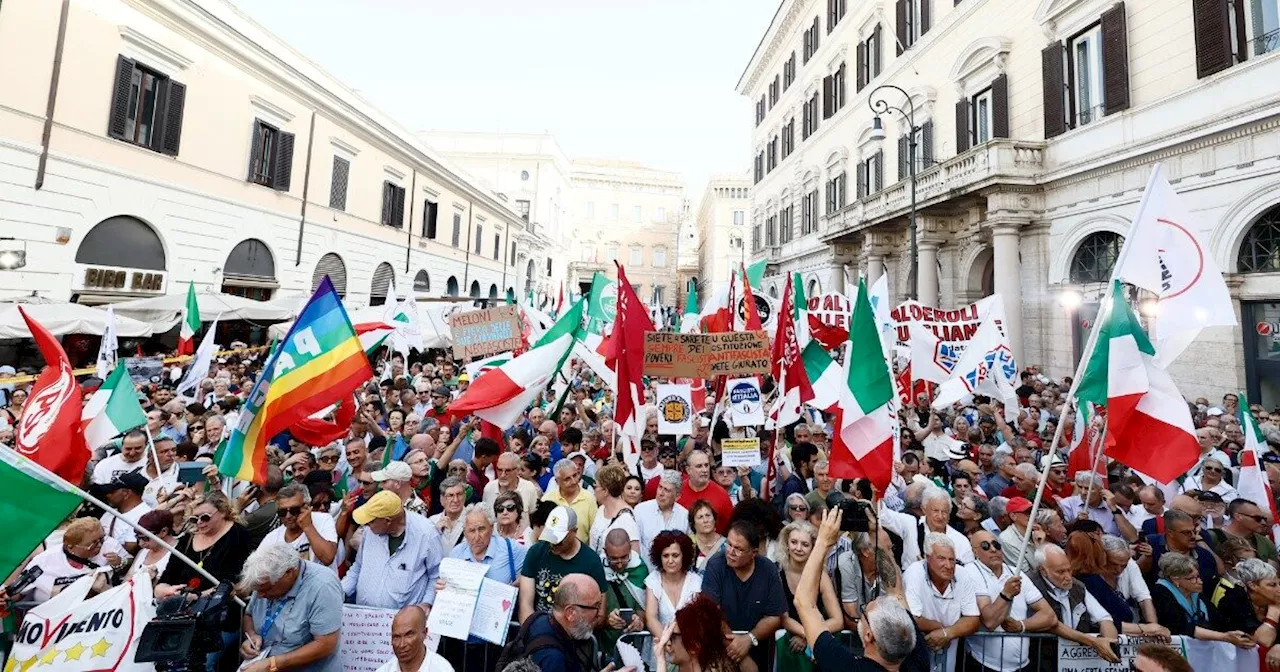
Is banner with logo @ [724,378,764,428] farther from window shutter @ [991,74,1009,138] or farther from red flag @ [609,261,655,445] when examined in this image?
window shutter @ [991,74,1009,138]

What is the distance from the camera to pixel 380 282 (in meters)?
26.2

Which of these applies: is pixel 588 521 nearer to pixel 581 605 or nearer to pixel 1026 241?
pixel 581 605

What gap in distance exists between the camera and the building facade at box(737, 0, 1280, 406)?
11.4 meters

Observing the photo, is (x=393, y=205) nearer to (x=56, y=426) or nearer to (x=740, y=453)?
(x=56, y=426)

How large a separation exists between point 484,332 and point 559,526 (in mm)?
6333

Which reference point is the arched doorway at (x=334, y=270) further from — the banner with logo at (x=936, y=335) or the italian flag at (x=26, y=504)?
the italian flag at (x=26, y=504)

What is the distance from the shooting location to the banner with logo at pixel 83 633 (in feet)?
9.84

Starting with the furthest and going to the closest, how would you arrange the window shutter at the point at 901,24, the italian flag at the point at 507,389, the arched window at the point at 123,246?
the window shutter at the point at 901,24 < the arched window at the point at 123,246 < the italian flag at the point at 507,389

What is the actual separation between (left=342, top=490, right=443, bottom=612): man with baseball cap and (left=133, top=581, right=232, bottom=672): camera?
738 mm

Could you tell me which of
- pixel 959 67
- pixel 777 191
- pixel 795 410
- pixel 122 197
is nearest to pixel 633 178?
pixel 777 191

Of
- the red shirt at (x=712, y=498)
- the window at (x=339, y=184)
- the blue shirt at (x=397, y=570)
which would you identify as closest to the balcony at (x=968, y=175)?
the red shirt at (x=712, y=498)

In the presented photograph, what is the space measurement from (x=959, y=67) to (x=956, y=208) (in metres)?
4.40

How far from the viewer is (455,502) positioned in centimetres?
439

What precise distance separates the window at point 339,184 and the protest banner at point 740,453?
69.6 ft
